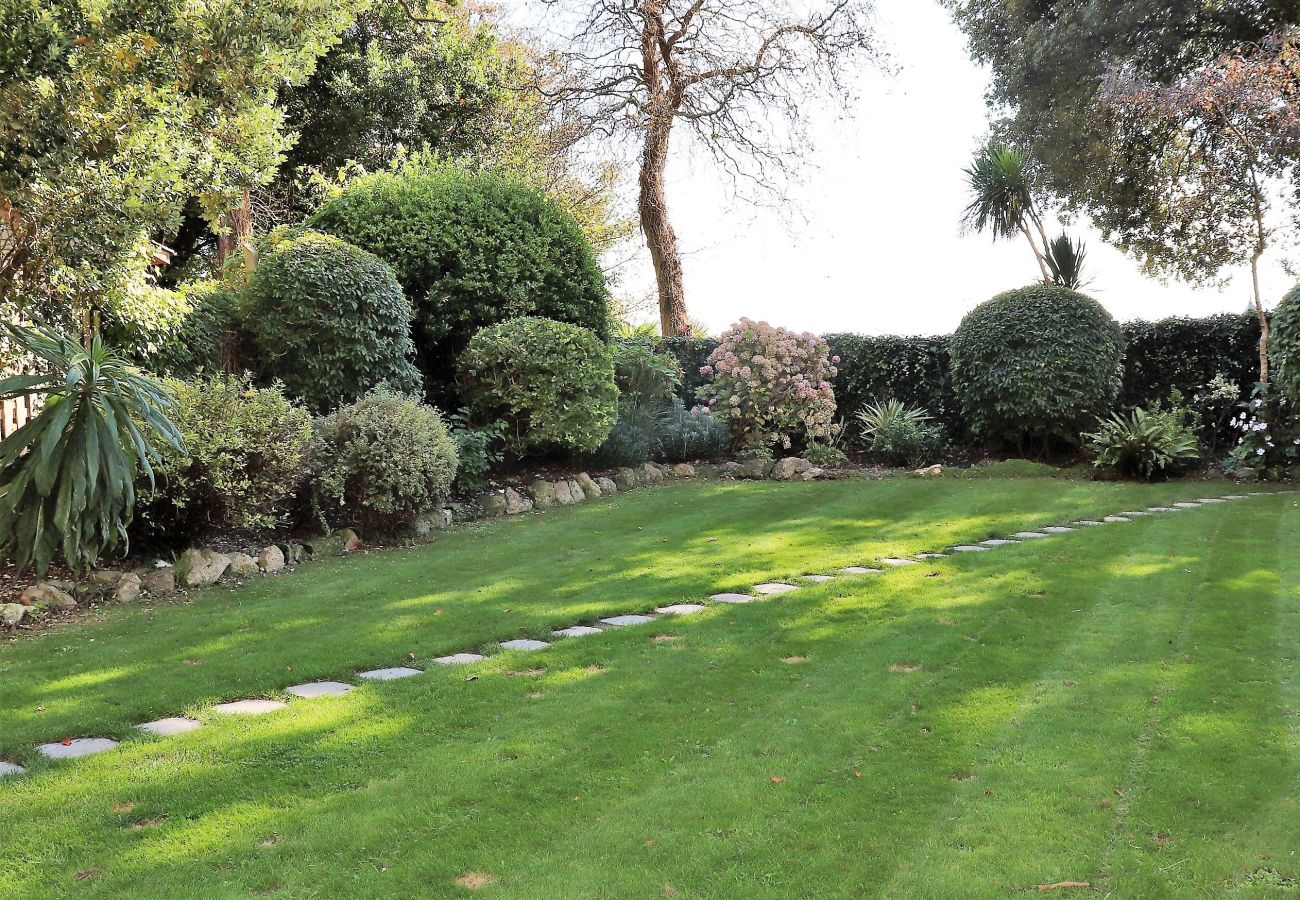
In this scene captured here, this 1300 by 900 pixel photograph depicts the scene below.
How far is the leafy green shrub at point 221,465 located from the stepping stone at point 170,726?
9.52ft

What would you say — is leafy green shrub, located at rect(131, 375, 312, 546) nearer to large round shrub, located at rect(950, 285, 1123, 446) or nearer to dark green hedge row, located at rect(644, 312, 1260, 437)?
dark green hedge row, located at rect(644, 312, 1260, 437)

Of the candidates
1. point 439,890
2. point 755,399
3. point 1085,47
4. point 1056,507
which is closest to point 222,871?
point 439,890

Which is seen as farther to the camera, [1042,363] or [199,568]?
[1042,363]

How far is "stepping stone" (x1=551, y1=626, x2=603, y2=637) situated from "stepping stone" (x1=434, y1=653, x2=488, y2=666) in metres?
0.55

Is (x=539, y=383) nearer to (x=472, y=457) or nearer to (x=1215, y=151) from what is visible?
(x=472, y=457)

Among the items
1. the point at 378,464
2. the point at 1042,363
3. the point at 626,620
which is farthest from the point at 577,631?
the point at 1042,363

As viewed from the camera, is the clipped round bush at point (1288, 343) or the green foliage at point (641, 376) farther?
the green foliage at point (641, 376)

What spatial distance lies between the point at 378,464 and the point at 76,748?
14.0 ft

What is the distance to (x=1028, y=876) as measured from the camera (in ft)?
9.29

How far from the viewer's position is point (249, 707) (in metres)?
4.31

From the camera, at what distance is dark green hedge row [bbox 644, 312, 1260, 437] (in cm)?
1265

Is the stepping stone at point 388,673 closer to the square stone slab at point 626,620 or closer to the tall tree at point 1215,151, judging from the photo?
the square stone slab at point 626,620

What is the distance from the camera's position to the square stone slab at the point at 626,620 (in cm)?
567

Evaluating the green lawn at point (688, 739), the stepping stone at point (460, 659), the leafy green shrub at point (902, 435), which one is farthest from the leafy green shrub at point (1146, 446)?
the stepping stone at point (460, 659)
